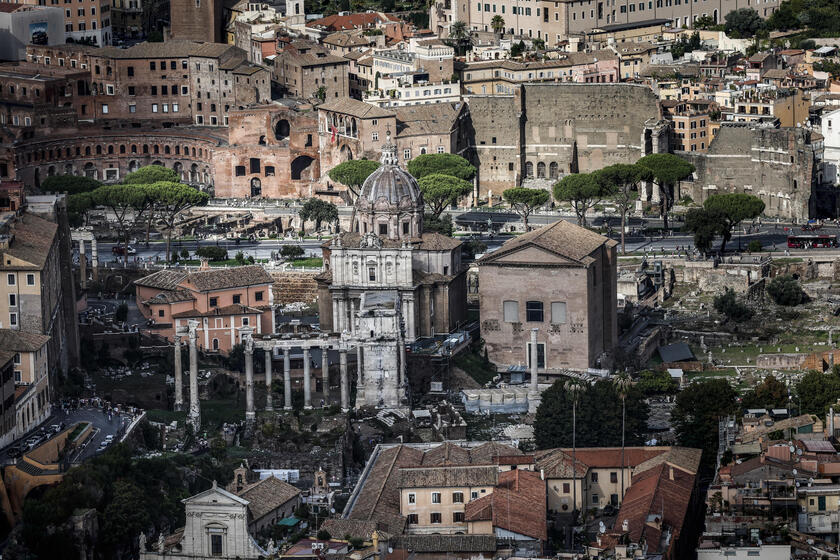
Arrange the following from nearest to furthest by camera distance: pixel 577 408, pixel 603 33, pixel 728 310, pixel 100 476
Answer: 1. pixel 100 476
2. pixel 577 408
3. pixel 728 310
4. pixel 603 33

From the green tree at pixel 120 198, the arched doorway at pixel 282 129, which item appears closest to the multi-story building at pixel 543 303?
the green tree at pixel 120 198

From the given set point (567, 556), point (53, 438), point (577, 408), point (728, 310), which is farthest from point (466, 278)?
point (567, 556)

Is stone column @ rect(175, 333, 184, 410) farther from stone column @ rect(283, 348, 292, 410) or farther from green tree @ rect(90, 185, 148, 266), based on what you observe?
green tree @ rect(90, 185, 148, 266)

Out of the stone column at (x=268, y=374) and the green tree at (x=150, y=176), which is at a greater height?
the green tree at (x=150, y=176)

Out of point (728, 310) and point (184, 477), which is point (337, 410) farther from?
point (728, 310)

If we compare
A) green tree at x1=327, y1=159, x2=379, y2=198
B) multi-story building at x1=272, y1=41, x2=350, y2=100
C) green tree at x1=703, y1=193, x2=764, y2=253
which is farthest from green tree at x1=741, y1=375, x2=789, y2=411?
→ multi-story building at x1=272, y1=41, x2=350, y2=100

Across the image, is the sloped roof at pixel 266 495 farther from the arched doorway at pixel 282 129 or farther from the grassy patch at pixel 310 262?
the arched doorway at pixel 282 129
